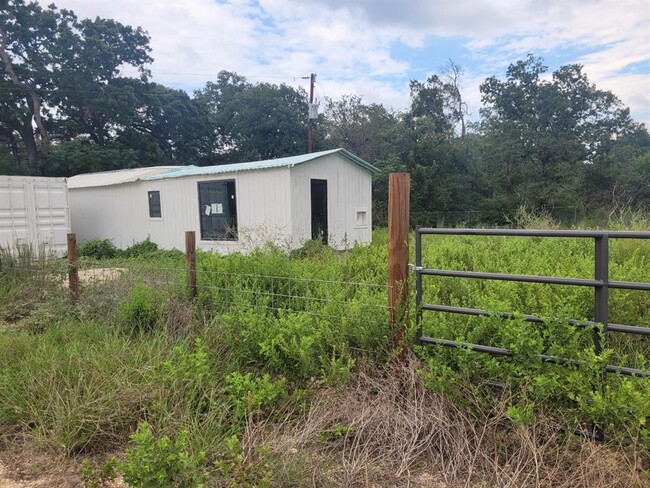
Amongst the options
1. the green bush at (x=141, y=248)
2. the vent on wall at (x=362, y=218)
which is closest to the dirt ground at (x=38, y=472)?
the vent on wall at (x=362, y=218)

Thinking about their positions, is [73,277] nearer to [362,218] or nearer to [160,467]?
[160,467]

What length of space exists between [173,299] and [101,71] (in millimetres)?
24257

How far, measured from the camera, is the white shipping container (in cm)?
1057

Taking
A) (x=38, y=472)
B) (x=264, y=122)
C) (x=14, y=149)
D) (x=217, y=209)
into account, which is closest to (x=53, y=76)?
(x=14, y=149)

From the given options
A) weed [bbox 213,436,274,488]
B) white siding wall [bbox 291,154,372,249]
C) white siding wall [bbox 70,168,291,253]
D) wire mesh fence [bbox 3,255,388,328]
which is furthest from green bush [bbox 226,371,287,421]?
white siding wall [bbox 291,154,372,249]

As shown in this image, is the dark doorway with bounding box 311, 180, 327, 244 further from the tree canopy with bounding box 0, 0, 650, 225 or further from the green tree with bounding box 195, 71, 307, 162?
the green tree with bounding box 195, 71, 307, 162

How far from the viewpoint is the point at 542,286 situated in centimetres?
327

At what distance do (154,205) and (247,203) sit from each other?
363 cm

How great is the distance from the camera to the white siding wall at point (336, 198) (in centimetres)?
993

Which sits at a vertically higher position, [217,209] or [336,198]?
[336,198]

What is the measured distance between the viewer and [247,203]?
10453mm

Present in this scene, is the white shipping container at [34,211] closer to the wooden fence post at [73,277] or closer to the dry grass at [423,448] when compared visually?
the wooden fence post at [73,277]

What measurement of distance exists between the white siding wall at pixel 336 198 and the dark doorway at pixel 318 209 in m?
0.11

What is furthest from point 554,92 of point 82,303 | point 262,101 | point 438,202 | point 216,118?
point 82,303
